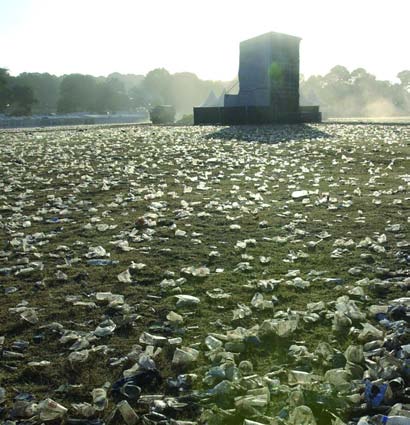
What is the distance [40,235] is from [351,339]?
503cm

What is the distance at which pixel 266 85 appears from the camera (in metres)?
44.5

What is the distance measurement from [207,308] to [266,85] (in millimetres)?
42638

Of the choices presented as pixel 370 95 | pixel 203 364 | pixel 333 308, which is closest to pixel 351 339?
pixel 333 308

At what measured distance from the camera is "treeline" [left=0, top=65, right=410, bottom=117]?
346 ft

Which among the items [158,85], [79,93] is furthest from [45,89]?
[79,93]

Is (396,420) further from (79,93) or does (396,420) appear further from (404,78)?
(404,78)

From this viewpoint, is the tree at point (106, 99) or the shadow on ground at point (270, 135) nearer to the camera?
the shadow on ground at point (270, 135)

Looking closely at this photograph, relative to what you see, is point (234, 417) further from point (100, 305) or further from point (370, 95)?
point (370, 95)

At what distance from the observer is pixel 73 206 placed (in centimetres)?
930

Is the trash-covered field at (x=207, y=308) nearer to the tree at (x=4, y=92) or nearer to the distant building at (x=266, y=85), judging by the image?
the distant building at (x=266, y=85)

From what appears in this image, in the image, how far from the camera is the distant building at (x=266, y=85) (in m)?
43.1

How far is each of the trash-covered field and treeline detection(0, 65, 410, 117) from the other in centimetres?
9908

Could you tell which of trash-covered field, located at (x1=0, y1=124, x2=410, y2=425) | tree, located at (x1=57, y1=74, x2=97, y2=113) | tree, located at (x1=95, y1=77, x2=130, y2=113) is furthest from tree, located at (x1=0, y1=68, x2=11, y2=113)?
trash-covered field, located at (x1=0, y1=124, x2=410, y2=425)

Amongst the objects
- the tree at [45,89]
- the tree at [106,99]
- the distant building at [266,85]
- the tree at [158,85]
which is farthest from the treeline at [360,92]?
the distant building at [266,85]
